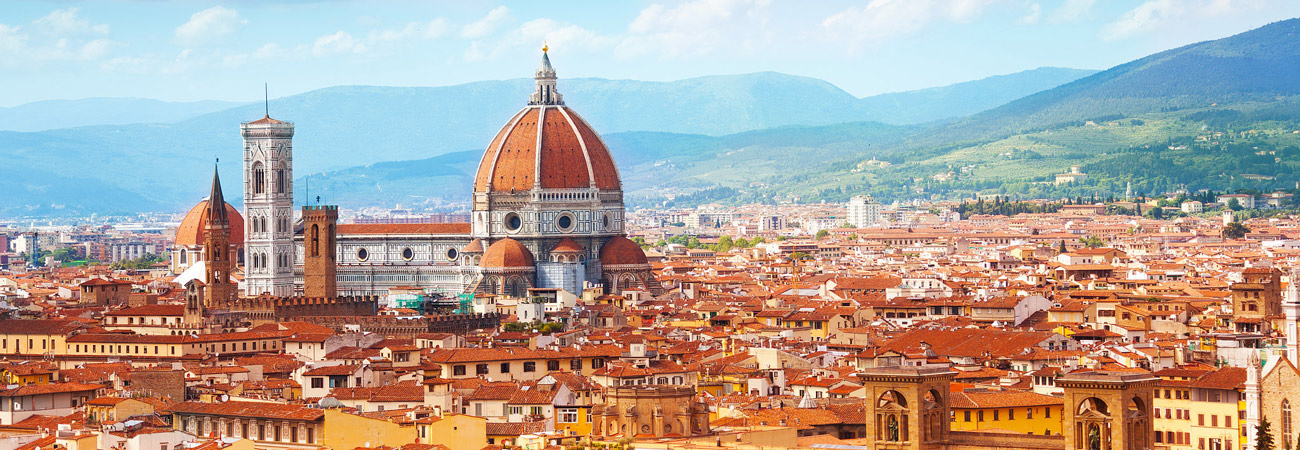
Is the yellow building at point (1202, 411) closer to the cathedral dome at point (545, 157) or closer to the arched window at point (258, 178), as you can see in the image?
the cathedral dome at point (545, 157)

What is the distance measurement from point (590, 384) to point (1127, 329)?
24.9 metres

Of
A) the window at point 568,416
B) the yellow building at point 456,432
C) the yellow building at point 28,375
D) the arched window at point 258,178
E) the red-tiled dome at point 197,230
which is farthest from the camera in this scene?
the red-tiled dome at point 197,230

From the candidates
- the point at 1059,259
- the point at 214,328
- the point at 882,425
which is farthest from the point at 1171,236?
the point at 882,425

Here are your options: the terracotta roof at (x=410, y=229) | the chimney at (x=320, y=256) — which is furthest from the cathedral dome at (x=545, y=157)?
the chimney at (x=320, y=256)

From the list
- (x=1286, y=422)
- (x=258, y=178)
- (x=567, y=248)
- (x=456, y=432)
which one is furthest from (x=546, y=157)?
(x=1286, y=422)

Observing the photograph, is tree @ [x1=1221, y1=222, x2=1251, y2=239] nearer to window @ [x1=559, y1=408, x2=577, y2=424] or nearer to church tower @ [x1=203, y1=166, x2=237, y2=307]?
church tower @ [x1=203, y1=166, x2=237, y2=307]

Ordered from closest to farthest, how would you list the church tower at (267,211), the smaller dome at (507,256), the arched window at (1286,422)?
the arched window at (1286,422)
the smaller dome at (507,256)
the church tower at (267,211)

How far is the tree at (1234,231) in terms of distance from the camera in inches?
6929

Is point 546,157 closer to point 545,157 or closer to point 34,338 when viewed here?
point 545,157

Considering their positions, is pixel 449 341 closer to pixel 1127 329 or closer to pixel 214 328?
pixel 214 328

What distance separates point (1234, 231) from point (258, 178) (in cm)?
8487

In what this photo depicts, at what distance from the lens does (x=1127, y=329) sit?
230ft

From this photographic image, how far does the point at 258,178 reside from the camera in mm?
117062

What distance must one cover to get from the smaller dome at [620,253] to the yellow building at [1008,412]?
6809 centimetres
